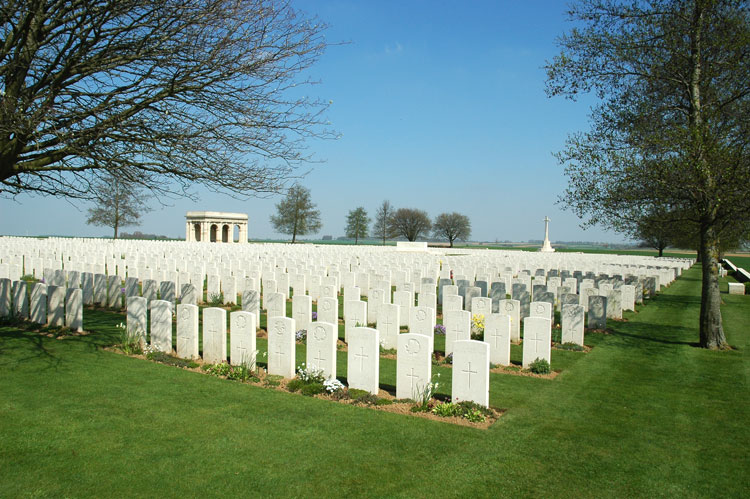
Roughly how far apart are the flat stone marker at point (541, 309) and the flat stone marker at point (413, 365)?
441cm

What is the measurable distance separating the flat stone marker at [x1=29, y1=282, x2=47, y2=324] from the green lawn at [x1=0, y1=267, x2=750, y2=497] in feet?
7.81

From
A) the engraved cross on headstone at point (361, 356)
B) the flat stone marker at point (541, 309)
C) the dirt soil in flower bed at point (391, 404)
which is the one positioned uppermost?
the flat stone marker at point (541, 309)

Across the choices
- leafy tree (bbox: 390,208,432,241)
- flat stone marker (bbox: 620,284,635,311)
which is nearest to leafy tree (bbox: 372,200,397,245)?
leafy tree (bbox: 390,208,432,241)

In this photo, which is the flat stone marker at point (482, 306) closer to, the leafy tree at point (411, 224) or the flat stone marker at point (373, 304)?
the flat stone marker at point (373, 304)

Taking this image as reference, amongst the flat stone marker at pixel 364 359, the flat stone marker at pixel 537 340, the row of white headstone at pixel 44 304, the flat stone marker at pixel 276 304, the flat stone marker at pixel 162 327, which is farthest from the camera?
the flat stone marker at pixel 276 304

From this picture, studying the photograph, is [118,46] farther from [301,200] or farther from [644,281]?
[301,200]

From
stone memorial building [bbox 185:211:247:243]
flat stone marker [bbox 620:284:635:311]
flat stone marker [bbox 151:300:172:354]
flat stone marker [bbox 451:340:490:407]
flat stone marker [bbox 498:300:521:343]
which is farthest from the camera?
stone memorial building [bbox 185:211:247:243]

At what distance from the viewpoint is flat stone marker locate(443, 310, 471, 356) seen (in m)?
8.16

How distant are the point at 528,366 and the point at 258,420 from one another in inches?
178

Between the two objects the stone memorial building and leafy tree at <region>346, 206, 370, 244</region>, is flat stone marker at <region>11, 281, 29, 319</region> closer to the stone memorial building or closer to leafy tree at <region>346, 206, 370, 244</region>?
the stone memorial building

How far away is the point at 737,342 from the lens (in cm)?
1030

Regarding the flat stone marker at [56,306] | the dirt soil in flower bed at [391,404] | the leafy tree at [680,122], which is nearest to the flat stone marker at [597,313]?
the leafy tree at [680,122]

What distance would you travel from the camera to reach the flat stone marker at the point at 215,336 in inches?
290

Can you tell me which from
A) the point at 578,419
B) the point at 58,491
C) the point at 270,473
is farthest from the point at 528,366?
the point at 58,491
